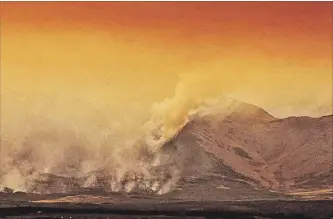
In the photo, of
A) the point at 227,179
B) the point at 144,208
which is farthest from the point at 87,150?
the point at 227,179

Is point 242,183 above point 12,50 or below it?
below

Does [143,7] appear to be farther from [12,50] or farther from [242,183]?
[242,183]

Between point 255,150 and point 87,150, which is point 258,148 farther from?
point 87,150

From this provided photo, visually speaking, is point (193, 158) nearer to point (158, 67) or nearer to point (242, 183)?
point (242, 183)

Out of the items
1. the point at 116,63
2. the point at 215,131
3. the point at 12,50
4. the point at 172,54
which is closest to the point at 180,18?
the point at 172,54

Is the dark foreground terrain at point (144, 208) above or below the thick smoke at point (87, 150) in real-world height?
below

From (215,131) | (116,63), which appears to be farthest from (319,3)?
(116,63)

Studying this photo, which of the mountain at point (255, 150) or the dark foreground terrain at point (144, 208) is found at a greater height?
the mountain at point (255, 150)

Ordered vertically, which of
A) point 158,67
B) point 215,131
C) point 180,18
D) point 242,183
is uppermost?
point 180,18

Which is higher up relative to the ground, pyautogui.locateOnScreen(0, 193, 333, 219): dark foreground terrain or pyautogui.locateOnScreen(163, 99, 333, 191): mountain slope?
pyautogui.locateOnScreen(163, 99, 333, 191): mountain slope
